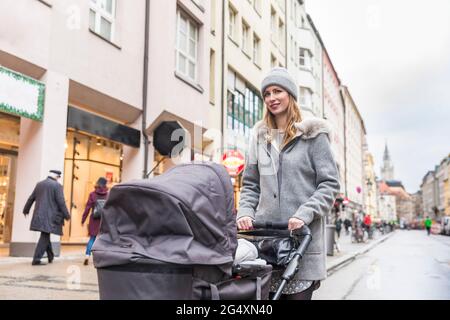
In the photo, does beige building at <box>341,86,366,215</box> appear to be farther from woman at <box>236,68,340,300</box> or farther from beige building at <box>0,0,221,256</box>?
woman at <box>236,68,340,300</box>

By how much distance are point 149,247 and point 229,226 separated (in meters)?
0.40

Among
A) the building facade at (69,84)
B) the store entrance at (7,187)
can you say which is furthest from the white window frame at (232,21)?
the store entrance at (7,187)

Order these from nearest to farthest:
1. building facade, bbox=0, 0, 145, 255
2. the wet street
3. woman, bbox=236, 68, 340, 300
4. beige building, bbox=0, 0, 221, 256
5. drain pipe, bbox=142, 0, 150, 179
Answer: woman, bbox=236, 68, 340, 300
the wet street
building facade, bbox=0, 0, 145, 255
beige building, bbox=0, 0, 221, 256
drain pipe, bbox=142, 0, 150, 179

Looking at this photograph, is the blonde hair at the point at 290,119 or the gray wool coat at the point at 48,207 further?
the gray wool coat at the point at 48,207

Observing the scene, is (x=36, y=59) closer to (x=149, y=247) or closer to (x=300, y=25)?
(x=149, y=247)

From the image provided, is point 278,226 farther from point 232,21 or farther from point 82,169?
point 232,21

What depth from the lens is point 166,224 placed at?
6.67 ft

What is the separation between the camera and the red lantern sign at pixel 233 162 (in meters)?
18.6

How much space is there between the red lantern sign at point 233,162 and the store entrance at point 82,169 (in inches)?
163

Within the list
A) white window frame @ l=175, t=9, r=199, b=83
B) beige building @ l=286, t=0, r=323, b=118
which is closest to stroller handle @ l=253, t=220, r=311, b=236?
white window frame @ l=175, t=9, r=199, b=83

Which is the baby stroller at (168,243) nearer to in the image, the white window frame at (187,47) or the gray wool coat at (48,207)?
the gray wool coat at (48,207)

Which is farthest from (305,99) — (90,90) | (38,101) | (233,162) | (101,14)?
(38,101)

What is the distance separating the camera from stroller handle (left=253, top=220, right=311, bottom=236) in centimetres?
260
